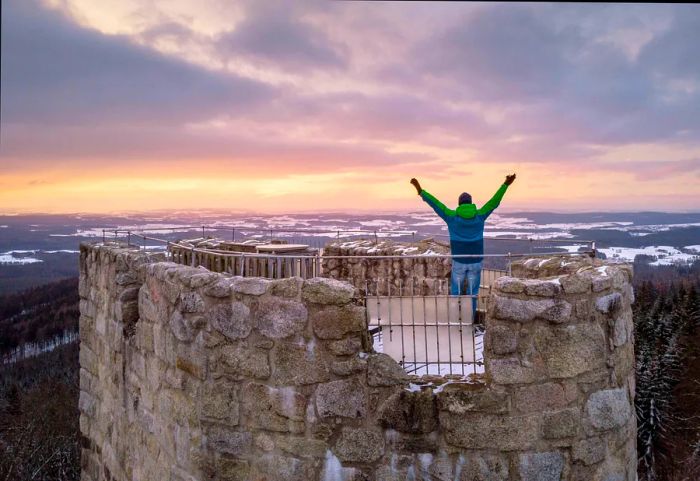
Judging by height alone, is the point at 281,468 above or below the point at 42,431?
above

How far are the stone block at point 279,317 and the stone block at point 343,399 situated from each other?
47 centimetres

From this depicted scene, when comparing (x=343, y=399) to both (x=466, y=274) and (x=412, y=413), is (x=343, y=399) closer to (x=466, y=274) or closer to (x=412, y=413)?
(x=412, y=413)

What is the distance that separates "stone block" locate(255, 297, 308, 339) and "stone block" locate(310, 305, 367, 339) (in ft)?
0.32

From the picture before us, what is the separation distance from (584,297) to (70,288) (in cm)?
5609

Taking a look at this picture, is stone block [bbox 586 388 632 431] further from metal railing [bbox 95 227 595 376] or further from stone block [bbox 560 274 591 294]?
metal railing [bbox 95 227 595 376]

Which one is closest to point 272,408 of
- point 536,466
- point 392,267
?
point 536,466

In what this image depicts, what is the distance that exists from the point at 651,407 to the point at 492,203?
20237 mm

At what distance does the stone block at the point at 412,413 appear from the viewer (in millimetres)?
3910

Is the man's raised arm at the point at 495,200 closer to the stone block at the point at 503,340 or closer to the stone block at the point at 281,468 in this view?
the stone block at the point at 503,340

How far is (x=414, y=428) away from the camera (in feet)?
12.8

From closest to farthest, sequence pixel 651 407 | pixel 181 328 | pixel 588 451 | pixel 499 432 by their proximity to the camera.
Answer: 1. pixel 499 432
2. pixel 588 451
3. pixel 181 328
4. pixel 651 407

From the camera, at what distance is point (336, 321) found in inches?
157

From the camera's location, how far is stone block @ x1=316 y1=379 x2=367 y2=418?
396 cm

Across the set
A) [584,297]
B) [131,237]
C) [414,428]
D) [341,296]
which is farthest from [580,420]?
[131,237]
